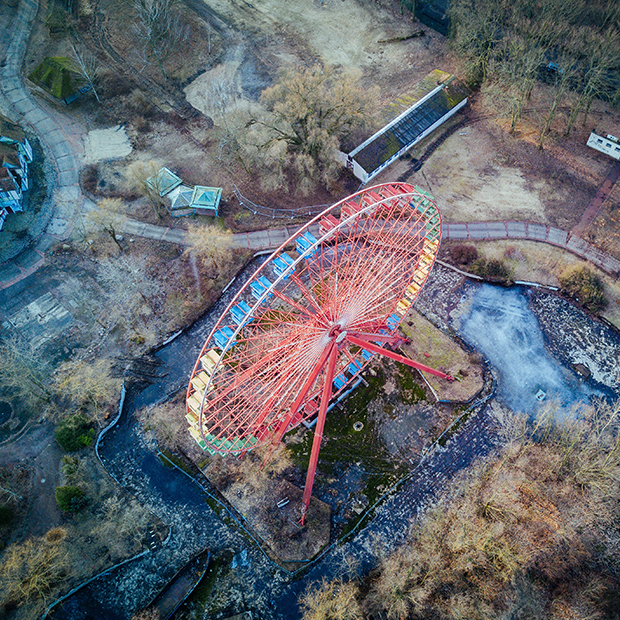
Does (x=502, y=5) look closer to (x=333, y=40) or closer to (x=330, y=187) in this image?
(x=333, y=40)

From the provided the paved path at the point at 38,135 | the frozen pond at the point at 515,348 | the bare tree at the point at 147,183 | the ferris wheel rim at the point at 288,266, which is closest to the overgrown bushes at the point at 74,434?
the ferris wheel rim at the point at 288,266

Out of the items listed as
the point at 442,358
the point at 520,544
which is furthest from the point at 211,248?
the point at 520,544

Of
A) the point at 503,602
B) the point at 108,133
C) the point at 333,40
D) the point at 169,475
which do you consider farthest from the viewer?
the point at 333,40

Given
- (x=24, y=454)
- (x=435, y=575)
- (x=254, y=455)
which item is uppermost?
(x=435, y=575)

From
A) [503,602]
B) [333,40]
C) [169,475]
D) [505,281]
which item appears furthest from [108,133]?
[503,602]

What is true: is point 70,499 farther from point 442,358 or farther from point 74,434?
point 442,358

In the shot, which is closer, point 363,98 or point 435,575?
point 435,575

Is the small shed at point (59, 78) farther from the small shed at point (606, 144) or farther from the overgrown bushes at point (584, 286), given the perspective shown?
the small shed at point (606, 144)
